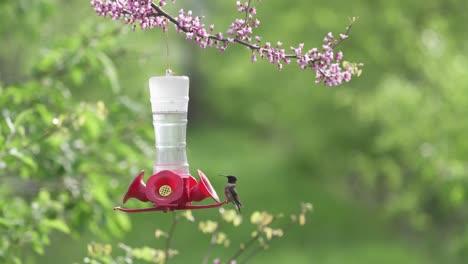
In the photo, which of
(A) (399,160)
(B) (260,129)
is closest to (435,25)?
(A) (399,160)

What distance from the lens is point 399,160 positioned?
19.7m

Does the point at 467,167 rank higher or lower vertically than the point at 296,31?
lower

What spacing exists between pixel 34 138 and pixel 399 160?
13560mm

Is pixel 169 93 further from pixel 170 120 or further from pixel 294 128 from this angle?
pixel 294 128

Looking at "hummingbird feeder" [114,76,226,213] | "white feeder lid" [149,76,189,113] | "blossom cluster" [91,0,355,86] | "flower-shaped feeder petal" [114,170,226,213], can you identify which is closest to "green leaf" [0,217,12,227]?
"hummingbird feeder" [114,76,226,213]

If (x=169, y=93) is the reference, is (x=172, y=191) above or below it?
below

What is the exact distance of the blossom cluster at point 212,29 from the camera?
13.1ft

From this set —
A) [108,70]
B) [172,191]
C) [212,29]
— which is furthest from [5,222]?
[212,29]

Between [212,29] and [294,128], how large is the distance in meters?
22.1

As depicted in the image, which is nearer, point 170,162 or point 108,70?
point 170,162

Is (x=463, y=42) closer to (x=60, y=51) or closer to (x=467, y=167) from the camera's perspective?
(x=467, y=167)

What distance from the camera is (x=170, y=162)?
16.2 ft

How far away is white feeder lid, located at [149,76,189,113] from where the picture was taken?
475 centimetres

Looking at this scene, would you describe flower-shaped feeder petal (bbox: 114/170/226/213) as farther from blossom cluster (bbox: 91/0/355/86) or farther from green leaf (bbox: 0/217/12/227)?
green leaf (bbox: 0/217/12/227)
